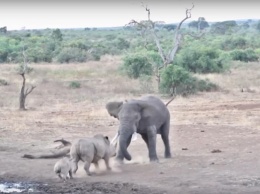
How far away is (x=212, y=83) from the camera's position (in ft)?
101

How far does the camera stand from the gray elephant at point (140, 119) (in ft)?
40.9

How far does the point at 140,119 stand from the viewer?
13.0m

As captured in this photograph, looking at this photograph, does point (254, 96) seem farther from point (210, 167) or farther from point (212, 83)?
point (210, 167)

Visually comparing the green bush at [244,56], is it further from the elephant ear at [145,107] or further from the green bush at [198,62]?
the elephant ear at [145,107]

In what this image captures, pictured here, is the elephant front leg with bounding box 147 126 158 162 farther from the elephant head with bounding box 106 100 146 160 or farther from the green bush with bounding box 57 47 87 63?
the green bush with bounding box 57 47 87 63

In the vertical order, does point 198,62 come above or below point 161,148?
above

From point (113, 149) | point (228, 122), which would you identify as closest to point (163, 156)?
point (113, 149)

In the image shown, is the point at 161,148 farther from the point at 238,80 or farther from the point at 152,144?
the point at 238,80

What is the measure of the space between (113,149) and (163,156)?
1762 mm

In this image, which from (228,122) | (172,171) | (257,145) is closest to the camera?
(172,171)

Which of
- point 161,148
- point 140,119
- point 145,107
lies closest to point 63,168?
point 140,119

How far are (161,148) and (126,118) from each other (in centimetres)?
304

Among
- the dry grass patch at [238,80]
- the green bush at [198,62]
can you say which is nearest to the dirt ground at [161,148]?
the dry grass patch at [238,80]

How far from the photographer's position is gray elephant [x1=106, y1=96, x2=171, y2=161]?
1248cm
